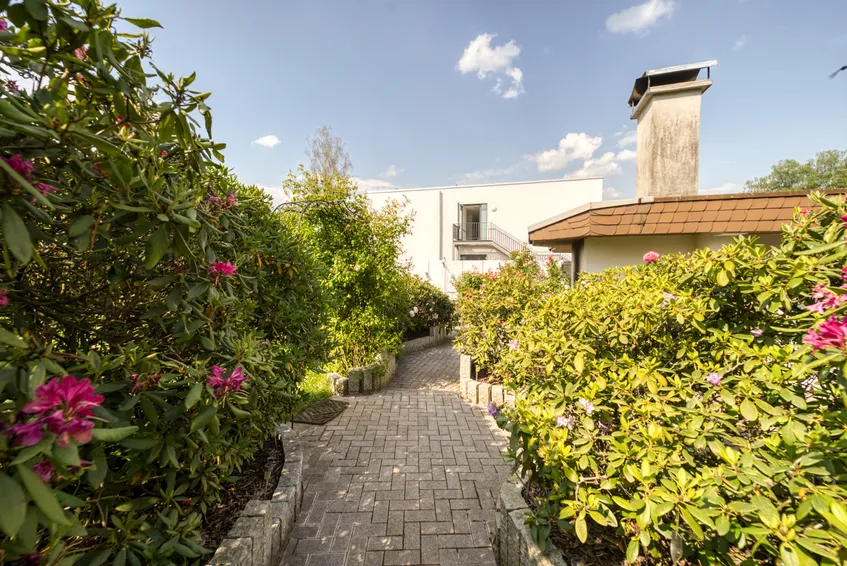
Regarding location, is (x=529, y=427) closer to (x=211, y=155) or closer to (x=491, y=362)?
(x=211, y=155)

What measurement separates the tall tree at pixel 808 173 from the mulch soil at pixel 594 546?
50.5 m

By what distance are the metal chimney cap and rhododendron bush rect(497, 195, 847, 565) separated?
475 cm

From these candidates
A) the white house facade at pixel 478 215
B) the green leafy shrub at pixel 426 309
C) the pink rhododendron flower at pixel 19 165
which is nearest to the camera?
the pink rhododendron flower at pixel 19 165

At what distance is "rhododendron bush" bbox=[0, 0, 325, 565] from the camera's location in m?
0.82

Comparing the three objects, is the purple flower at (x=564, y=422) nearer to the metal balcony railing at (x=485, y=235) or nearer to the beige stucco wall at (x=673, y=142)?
the beige stucco wall at (x=673, y=142)

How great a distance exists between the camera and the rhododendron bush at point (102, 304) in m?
0.82

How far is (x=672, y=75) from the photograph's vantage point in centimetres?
555

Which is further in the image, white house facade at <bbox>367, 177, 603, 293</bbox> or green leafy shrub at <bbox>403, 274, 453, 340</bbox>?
white house facade at <bbox>367, 177, 603, 293</bbox>

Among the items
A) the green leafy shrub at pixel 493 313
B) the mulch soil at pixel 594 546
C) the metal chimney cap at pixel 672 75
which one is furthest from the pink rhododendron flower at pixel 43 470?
the metal chimney cap at pixel 672 75

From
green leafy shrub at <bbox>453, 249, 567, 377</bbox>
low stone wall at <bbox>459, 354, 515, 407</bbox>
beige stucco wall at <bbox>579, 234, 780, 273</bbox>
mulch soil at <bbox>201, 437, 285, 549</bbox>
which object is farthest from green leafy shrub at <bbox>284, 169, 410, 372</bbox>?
beige stucco wall at <bbox>579, 234, 780, 273</bbox>

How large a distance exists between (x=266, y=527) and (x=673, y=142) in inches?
275

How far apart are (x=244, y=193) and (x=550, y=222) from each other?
15.1ft

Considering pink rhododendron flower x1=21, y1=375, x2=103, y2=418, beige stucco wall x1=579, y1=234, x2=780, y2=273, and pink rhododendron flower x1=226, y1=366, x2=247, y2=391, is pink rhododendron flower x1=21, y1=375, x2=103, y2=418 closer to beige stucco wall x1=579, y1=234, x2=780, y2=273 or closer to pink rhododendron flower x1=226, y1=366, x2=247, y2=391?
pink rhododendron flower x1=226, y1=366, x2=247, y2=391

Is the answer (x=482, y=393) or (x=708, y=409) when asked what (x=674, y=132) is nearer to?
(x=482, y=393)
